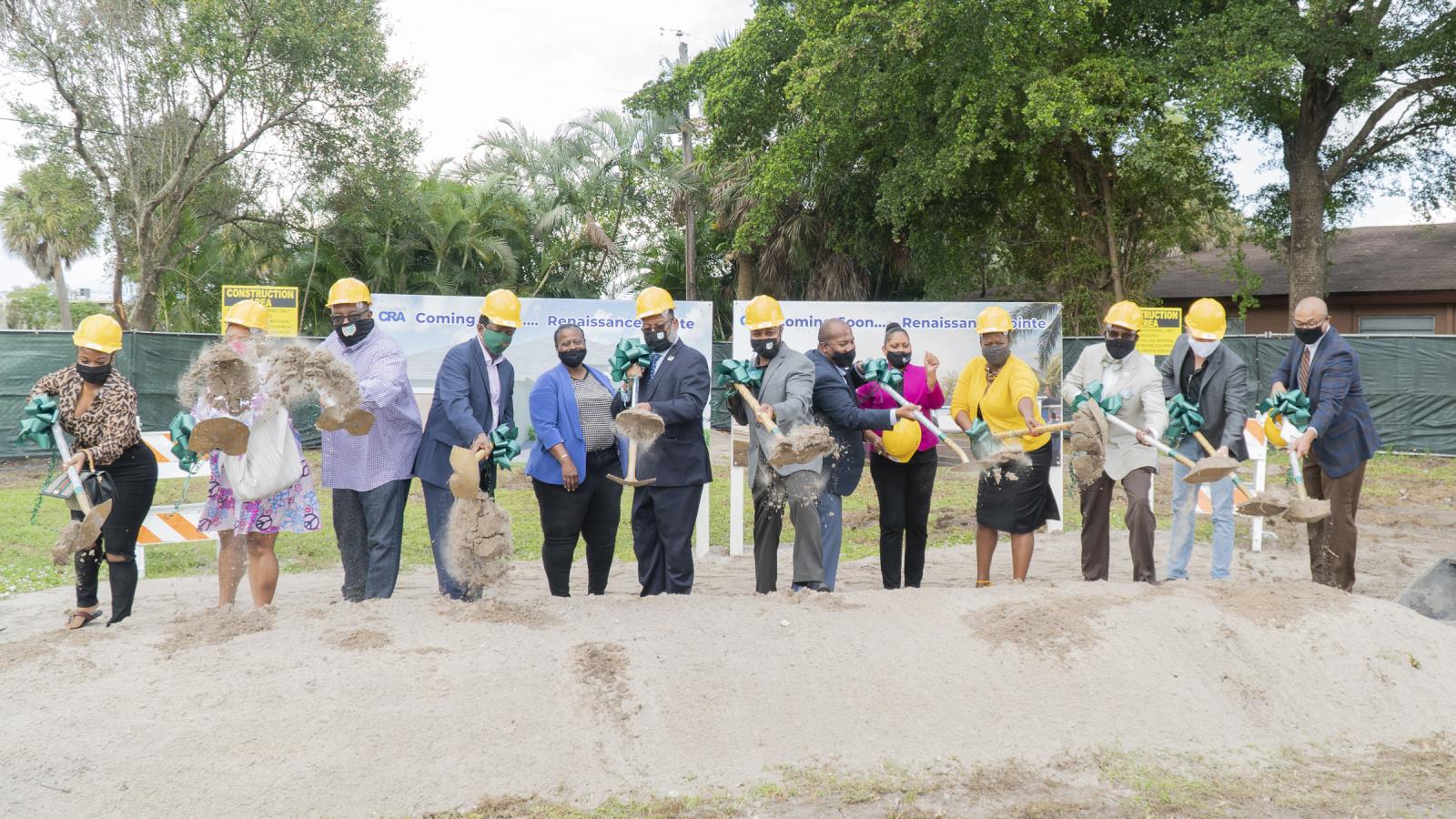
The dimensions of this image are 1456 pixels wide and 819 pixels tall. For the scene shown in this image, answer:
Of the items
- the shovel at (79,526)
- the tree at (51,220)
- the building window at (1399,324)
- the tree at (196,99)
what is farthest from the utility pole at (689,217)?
the shovel at (79,526)

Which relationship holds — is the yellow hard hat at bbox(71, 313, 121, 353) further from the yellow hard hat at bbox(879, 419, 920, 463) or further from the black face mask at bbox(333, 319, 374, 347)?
the yellow hard hat at bbox(879, 419, 920, 463)

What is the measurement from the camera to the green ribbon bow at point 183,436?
544 centimetres

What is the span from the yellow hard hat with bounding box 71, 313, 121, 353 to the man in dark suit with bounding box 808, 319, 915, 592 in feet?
12.2

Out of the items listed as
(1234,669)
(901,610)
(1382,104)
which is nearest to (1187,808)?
(1234,669)

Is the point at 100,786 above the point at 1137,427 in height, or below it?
below

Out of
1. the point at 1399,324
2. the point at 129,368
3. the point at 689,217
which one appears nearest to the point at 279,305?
the point at 129,368

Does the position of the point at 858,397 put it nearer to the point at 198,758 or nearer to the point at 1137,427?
the point at 1137,427

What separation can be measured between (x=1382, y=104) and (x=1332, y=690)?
18.7 meters

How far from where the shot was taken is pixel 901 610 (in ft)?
16.8

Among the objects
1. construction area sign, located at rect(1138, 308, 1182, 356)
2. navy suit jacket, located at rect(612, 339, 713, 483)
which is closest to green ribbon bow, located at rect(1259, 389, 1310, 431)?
navy suit jacket, located at rect(612, 339, 713, 483)

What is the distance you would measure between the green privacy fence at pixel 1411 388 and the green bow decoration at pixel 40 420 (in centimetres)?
1732

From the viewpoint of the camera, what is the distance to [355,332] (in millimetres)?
5746

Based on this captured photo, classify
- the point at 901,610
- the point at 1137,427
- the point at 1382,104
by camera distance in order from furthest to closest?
the point at 1382,104 < the point at 1137,427 < the point at 901,610

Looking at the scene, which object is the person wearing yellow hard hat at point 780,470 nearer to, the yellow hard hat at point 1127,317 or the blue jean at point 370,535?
the blue jean at point 370,535
